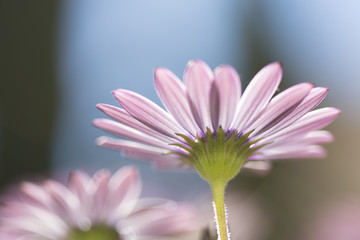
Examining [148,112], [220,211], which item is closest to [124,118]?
[148,112]

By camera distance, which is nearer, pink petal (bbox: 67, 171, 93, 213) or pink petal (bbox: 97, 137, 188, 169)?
pink petal (bbox: 97, 137, 188, 169)

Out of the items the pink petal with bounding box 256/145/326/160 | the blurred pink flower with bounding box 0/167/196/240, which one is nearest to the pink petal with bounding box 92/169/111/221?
the blurred pink flower with bounding box 0/167/196/240

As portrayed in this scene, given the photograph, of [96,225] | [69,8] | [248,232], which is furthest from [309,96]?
[69,8]

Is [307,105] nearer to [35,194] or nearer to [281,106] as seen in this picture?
[281,106]

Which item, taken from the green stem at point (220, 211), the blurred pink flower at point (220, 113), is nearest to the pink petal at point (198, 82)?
the blurred pink flower at point (220, 113)

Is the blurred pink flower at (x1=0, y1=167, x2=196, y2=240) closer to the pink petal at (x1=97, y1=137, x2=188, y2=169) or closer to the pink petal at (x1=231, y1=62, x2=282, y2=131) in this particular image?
the pink petal at (x1=97, y1=137, x2=188, y2=169)

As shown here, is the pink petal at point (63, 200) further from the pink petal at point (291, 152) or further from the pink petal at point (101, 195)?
the pink petal at point (291, 152)
